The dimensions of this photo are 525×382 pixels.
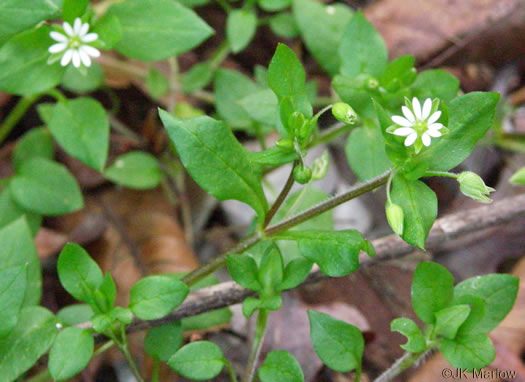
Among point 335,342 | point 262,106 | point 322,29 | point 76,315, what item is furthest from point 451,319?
point 322,29

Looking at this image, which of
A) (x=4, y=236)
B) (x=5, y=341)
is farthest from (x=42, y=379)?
(x=4, y=236)

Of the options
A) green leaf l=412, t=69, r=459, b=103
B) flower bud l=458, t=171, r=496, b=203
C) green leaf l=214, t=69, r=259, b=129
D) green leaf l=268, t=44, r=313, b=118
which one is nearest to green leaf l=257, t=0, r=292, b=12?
green leaf l=214, t=69, r=259, b=129

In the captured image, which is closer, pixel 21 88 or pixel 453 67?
pixel 21 88

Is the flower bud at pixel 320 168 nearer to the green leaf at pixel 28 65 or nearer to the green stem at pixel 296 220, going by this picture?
the green stem at pixel 296 220

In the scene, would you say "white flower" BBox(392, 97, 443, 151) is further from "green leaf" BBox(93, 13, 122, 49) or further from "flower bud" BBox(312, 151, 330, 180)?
"green leaf" BBox(93, 13, 122, 49)

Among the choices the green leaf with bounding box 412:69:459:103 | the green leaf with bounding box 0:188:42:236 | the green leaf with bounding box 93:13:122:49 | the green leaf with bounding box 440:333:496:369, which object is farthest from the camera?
the green leaf with bounding box 0:188:42:236

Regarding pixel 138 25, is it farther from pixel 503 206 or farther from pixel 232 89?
pixel 503 206
